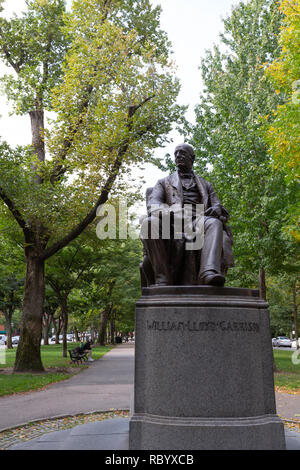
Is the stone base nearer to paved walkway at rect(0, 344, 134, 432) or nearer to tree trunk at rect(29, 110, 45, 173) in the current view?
paved walkway at rect(0, 344, 134, 432)

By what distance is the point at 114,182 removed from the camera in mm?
16359

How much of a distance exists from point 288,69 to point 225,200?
5908mm

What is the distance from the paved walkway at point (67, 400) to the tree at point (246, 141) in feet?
25.8

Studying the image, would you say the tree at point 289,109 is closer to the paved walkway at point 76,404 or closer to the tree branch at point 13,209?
the paved walkway at point 76,404

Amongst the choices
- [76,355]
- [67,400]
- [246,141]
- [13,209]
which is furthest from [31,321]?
[246,141]

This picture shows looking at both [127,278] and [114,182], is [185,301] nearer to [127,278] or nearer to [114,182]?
[114,182]

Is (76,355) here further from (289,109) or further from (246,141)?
(289,109)

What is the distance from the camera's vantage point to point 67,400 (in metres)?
10.3

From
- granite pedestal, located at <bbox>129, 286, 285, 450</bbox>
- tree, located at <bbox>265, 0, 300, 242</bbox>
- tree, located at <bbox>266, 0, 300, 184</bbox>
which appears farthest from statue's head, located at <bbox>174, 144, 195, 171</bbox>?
tree, located at <bbox>266, 0, 300, 184</bbox>

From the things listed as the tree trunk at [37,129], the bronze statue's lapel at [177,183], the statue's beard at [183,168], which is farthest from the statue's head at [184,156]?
the tree trunk at [37,129]

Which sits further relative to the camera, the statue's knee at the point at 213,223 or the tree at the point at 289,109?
the tree at the point at 289,109

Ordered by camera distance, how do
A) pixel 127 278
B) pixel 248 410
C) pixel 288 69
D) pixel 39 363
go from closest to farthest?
1. pixel 248 410
2. pixel 288 69
3. pixel 39 363
4. pixel 127 278

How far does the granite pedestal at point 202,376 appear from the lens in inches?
170
